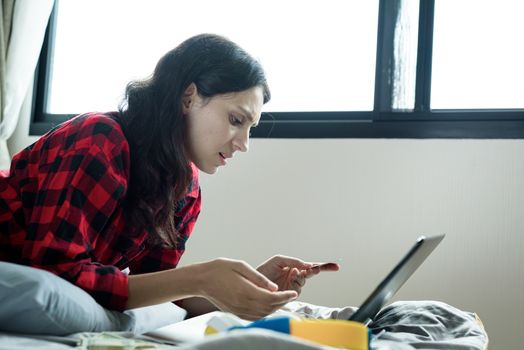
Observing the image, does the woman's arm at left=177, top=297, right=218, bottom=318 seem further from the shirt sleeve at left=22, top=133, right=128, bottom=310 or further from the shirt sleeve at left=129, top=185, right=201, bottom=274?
the shirt sleeve at left=22, top=133, right=128, bottom=310

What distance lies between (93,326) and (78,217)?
0.71 ft

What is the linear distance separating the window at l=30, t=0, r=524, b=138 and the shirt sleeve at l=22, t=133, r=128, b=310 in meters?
0.78

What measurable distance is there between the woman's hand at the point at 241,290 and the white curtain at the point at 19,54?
1.83 m

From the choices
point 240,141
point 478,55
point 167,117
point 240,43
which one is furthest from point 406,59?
point 167,117

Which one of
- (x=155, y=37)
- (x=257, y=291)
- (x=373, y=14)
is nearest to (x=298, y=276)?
(x=257, y=291)

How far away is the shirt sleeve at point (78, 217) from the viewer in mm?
1188

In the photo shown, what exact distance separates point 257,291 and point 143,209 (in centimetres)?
35

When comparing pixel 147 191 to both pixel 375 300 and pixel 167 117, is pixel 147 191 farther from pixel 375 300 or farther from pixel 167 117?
pixel 375 300

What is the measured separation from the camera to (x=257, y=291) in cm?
113

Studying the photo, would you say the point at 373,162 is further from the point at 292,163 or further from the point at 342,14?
the point at 342,14

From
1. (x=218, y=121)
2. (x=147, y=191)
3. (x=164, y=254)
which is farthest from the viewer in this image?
(x=164, y=254)

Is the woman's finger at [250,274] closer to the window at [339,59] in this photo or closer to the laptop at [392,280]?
the laptop at [392,280]

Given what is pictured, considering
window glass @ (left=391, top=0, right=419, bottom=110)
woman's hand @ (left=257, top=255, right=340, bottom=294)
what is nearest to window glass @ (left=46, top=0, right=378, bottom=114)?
window glass @ (left=391, top=0, right=419, bottom=110)

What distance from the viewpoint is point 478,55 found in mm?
2236
